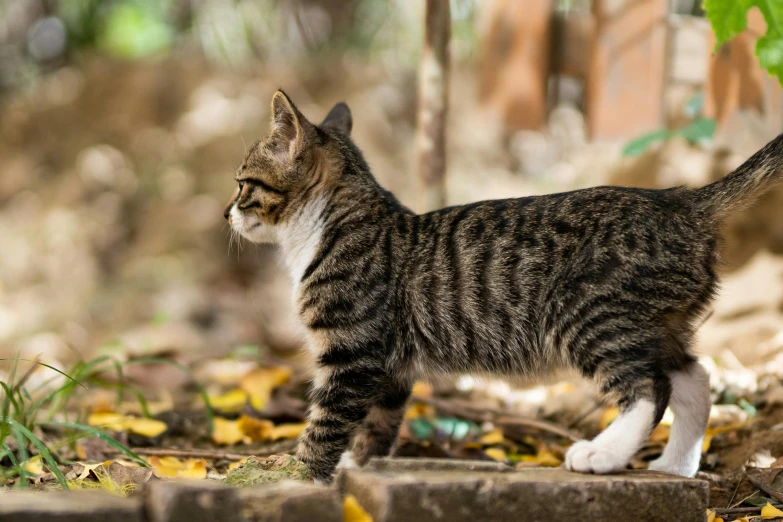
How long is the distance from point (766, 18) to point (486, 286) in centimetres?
146

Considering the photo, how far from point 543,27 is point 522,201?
3656mm

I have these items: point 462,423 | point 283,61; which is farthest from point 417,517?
point 283,61

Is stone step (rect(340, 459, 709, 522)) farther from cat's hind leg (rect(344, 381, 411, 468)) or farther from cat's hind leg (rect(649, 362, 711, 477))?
cat's hind leg (rect(344, 381, 411, 468))

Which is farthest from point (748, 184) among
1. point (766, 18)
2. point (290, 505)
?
point (290, 505)

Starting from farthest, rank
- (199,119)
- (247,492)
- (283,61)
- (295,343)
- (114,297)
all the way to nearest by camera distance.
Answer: (283,61), (199,119), (114,297), (295,343), (247,492)

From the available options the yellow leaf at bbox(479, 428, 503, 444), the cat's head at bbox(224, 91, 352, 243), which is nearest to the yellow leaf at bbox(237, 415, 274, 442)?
the cat's head at bbox(224, 91, 352, 243)

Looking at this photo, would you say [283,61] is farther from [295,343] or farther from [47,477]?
[47,477]

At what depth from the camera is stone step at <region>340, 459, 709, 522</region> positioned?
1.95 metres

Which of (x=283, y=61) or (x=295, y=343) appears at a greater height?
(x=283, y=61)

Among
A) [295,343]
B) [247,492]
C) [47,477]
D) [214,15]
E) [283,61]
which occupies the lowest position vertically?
[295,343]

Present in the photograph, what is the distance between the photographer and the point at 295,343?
6.11 metres

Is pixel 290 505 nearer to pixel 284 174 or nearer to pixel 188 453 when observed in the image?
pixel 188 453

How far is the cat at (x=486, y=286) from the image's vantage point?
270cm

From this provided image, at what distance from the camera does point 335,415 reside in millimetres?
2998
